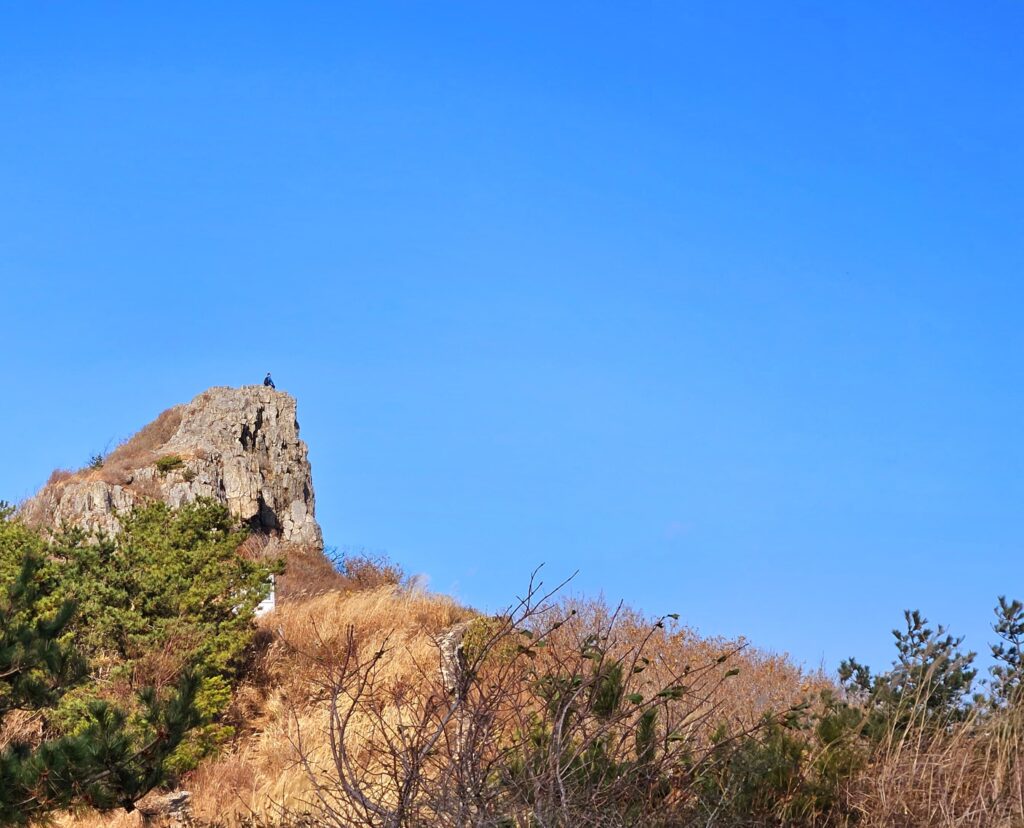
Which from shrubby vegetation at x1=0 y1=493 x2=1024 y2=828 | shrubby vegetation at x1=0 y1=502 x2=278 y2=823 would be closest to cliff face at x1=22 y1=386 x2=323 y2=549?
shrubby vegetation at x1=0 y1=502 x2=278 y2=823

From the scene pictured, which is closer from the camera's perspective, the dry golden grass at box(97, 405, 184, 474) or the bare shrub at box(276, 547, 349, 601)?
the bare shrub at box(276, 547, 349, 601)

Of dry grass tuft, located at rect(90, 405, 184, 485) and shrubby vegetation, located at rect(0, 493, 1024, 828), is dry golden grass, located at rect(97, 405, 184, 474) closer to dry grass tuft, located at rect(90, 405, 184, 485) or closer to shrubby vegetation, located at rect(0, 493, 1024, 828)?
dry grass tuft, located at rect(90, 405, 184, 485)

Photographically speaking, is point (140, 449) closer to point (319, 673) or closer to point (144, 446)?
point (144, 446)

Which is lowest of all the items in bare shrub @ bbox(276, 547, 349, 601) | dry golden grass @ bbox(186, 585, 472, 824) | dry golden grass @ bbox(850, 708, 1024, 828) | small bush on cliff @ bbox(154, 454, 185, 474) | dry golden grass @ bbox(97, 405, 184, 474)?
dry golden grass @ bbox(850, 708, 1024, 828)

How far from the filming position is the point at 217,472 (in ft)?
86.5

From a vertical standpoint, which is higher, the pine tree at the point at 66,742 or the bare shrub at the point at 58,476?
the bare shrub at the point at 58,476

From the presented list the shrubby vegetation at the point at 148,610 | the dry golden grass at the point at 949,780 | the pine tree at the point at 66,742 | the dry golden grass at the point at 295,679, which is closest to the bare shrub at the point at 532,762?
the dry golden grass at the point at 949,780

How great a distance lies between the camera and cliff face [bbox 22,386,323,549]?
24.4 meters

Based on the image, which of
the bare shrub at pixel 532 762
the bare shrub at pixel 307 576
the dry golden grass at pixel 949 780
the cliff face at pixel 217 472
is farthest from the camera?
the cliff face at pixel 217 472

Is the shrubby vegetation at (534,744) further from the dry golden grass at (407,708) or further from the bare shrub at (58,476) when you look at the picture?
the bare shrub at (58,476)

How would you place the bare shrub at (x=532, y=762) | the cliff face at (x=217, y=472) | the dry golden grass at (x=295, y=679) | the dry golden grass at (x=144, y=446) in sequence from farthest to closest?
the dry golden grass at (x=144, y=446)
the cliff face at (x=217, y=472)
the dry golden grass at (x=295, y=679)
the bare shrub at (x=532, y=762)

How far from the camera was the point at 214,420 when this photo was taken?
1147 inches

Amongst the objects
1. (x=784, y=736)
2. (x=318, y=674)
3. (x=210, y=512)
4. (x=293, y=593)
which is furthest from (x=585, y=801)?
(x=293, y=593)

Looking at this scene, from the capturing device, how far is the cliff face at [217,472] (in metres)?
24.4
